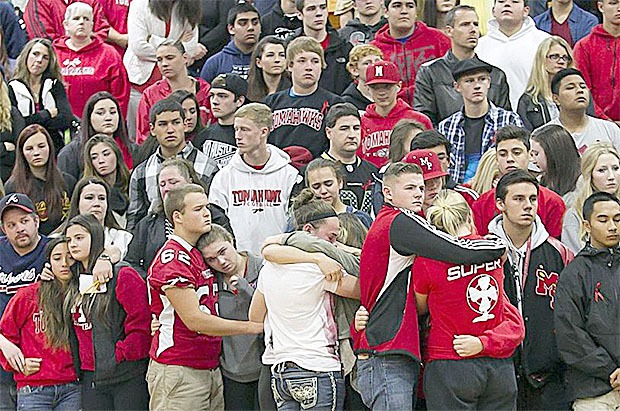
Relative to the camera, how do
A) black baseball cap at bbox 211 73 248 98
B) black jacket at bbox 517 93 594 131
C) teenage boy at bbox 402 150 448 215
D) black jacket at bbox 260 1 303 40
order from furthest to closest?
black jacket at bbox 260 1 303 40
black baseball cap at bbox 211 73 248 98
black jacket at bbox 517 93 594 131
teenage boy at bbox 402 150 448 215

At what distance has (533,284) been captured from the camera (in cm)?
759

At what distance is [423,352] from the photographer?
6.92 m

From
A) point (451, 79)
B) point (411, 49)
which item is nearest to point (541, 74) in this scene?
point (451, 79)

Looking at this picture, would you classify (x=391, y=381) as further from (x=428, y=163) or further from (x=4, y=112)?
(x=4, y=112)

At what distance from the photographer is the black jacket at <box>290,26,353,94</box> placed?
1102cm

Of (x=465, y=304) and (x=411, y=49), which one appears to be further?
(x=411, y=49)

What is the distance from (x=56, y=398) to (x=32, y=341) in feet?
1.48

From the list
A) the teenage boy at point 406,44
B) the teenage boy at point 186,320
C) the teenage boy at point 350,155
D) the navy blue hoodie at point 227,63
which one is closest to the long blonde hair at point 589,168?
the teenage boy at point 350,155

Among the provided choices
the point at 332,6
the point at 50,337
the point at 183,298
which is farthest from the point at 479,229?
the point at 332,6

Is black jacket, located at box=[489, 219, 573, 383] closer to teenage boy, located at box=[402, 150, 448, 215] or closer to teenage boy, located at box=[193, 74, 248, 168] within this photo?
teenage boy, located at box=[402, 150, 448, 215]

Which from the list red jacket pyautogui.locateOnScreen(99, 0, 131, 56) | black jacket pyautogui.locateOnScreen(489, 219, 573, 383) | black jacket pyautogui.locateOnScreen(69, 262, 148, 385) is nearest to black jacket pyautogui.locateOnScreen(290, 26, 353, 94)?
red jacket pyautogui.locateOnScreen(99, 0, 131, 56)

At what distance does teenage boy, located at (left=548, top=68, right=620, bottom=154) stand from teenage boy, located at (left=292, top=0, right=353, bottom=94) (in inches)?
86.1

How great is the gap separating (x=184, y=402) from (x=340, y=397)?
3.67 feet

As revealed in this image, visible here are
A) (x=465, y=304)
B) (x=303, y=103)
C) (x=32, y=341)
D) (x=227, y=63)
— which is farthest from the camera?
(x=227, y=63)
